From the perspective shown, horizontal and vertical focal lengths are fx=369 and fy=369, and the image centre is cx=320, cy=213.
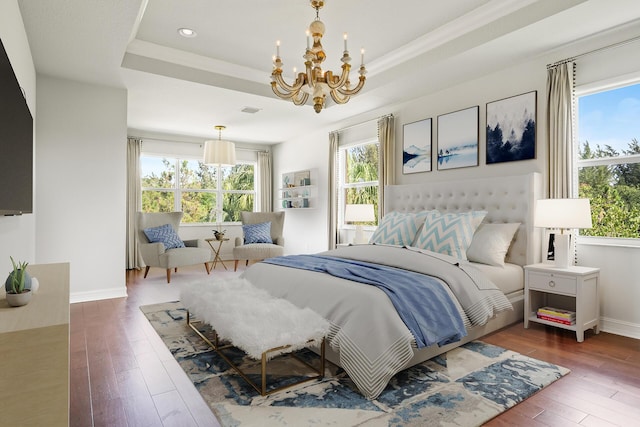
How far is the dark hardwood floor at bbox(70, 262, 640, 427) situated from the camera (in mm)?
1808

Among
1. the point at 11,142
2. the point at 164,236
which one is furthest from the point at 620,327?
the point at 164,236

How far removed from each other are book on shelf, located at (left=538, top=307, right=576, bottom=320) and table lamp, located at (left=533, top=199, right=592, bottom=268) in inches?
14.7

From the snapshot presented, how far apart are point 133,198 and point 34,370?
588 cm

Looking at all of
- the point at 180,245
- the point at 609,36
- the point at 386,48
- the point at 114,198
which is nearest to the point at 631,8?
the point at 609,36

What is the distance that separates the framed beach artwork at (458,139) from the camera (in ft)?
13.4

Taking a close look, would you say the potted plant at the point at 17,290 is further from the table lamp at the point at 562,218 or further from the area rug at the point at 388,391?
the table lamp at the point at 562,218

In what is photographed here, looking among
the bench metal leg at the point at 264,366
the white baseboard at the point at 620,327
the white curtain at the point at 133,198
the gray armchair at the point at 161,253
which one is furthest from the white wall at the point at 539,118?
the white curtain at the point at 133,198

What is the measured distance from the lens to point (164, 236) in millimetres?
5371

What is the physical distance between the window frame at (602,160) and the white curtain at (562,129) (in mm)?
59

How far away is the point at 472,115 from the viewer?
4.09 m

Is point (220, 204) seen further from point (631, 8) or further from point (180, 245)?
point (631, 8)

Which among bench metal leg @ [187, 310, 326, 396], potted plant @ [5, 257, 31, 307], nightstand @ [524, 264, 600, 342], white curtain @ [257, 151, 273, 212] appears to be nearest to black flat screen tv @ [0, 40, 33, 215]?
potted plant @ [5, 257, 31, 307]

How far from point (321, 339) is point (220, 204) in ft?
19.4

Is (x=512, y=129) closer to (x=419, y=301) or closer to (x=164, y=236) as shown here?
(x=419, y=301)
